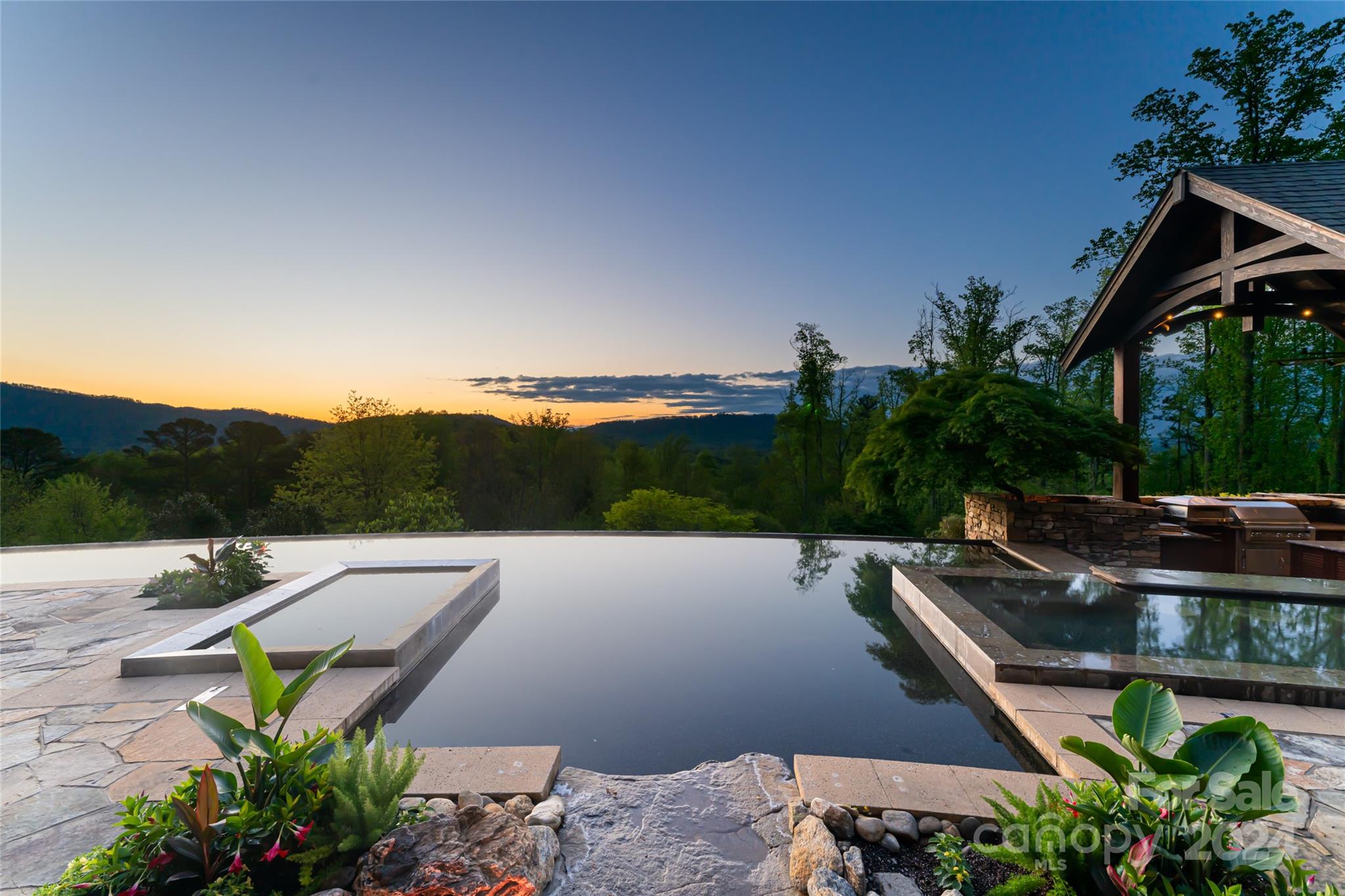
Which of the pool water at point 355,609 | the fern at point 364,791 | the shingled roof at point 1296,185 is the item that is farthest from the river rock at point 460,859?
the shingled roof at point 1296,185

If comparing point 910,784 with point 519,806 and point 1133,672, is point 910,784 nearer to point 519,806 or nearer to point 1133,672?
point 519,806

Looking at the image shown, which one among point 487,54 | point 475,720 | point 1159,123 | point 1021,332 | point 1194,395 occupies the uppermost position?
point 1159,123

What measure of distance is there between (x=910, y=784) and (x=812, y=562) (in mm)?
4928

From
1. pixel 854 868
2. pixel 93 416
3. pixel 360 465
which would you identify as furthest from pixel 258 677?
pixel 93 416

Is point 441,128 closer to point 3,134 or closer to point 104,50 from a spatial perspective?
point 104,50

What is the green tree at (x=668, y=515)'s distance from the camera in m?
15.4

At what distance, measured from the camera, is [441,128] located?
8633 mm

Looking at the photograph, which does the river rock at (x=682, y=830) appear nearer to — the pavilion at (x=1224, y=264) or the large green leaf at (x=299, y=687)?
the large green leaf at (x=299, y=687)

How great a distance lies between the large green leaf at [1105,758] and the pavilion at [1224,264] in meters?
4.80

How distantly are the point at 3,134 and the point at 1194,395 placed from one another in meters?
21.9

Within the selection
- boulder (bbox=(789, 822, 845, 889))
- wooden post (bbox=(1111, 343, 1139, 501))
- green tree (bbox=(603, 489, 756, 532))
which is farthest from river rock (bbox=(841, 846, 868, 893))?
green tree (bbox=(603, 489, 756, 532))

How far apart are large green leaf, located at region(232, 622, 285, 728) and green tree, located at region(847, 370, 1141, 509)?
7.23 meters

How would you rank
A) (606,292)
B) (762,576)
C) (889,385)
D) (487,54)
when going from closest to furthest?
(762,576), (487,54), (606,292), (889,385)

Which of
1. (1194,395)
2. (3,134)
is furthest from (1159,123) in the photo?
(3,134)
